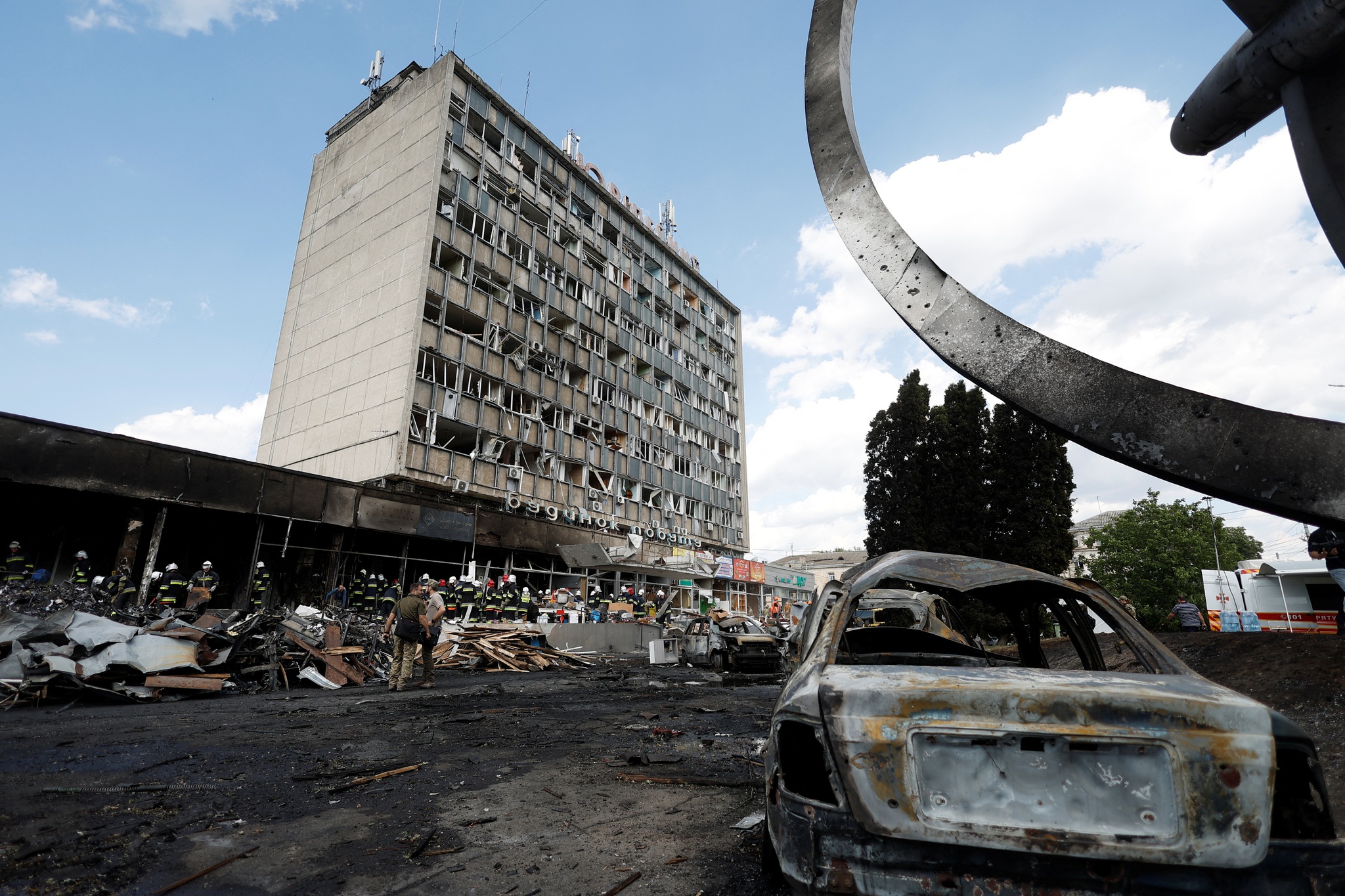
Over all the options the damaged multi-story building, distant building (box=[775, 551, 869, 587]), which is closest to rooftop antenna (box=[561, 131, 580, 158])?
the damaged multi-story building

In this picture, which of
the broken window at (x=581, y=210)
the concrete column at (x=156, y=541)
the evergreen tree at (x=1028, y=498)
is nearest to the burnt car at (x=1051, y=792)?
the concrete column at (x=156, y=541)

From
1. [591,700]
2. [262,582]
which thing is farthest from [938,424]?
[262,582]

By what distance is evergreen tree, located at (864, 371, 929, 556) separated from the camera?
2538 cm

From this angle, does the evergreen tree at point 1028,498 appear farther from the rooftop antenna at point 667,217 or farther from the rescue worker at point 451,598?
the rooftop antenna at point 667,217

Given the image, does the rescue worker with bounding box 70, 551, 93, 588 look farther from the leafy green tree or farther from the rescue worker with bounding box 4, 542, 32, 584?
the leafy green tree

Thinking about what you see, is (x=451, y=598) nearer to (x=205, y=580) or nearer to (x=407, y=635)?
(x=205, y=580)

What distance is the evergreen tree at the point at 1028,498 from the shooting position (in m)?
22.7

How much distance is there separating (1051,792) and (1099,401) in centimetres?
278

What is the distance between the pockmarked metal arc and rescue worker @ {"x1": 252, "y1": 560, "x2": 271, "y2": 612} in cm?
1860

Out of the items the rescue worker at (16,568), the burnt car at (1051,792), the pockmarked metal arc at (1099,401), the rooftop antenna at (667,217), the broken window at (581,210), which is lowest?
the burnt car at (1051,792)

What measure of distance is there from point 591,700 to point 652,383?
108 feet

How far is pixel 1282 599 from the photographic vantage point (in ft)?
68.1

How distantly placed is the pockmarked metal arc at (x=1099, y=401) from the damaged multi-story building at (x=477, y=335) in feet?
74.9

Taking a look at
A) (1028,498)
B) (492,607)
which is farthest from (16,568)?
(1028,498)
